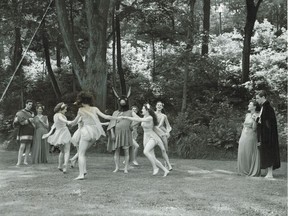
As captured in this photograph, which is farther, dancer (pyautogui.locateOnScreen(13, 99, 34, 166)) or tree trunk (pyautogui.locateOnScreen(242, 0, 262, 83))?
tree trunk (pyautogui.locateOnScreen(242, 0, 262, 83))

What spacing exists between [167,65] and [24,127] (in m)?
11.4

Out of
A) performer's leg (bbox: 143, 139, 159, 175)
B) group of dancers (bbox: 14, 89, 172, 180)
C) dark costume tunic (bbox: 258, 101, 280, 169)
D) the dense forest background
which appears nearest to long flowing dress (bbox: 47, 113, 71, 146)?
group of dancers (bbox: 14, 89, 172, 180)

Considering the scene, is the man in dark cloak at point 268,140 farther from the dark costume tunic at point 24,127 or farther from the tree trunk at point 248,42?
the tree trunk at point 248,42

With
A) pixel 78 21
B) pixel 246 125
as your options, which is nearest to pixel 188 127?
→ pixel 246 125

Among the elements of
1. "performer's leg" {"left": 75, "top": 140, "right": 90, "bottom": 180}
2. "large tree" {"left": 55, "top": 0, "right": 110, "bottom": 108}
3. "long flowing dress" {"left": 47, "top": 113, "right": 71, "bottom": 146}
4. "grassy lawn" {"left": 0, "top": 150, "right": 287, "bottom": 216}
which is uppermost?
"large tree" {"left": 55, "top": 0, "right": 110, "bottom": 108}

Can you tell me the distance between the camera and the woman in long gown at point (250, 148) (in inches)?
447

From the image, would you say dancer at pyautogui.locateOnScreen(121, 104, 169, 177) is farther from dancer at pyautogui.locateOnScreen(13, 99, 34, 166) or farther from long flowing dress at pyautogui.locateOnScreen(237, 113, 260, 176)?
dancer at pyautogui.locateOnScreen(13, 99, 34, 166)

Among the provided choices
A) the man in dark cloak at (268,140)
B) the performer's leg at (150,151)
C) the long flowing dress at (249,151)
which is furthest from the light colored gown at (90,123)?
the man in dark cloak at (268,140)

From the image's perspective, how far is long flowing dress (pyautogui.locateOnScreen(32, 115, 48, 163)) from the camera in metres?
14.0

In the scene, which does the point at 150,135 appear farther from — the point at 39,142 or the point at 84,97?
the point at 39,142

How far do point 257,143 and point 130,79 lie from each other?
16.9m

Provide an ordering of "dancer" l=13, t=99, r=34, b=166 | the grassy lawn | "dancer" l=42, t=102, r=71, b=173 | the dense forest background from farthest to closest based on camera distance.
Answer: the dense forest background < "dancer" l=13, t=99, r=34, b=166 < "dancer" l=42, t=102, r=71, b=173 < the grassy lawn

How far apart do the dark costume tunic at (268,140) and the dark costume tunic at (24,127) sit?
278 inches

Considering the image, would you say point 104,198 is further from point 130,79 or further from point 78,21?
point 130,79
